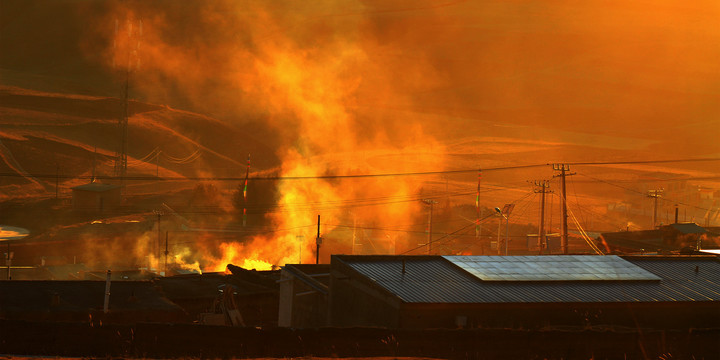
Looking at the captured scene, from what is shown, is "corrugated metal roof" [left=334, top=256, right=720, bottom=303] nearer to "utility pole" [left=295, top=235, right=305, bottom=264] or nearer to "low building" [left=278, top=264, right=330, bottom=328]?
"low building" [left=278, top=264, right=330, bottom=328]

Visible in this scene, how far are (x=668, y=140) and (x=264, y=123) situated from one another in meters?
82.3

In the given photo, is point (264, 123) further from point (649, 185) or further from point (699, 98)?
point (699, 98)

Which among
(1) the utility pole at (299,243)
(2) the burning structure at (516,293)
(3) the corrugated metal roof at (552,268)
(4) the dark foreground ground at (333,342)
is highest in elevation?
(3) the corrugated metal roof at (552,268)

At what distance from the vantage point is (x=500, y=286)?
66.6 feet

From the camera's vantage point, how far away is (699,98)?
155 m

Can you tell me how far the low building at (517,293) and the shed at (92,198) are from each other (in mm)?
50383

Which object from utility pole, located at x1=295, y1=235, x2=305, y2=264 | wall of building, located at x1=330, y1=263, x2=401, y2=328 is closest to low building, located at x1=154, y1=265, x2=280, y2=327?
wall of building, located at x1=330, y1=263, x2=401, y2=328

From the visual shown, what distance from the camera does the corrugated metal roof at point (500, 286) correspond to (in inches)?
756

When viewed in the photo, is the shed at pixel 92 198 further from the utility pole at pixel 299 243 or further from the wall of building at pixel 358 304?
the wall of building at pixel 358 304

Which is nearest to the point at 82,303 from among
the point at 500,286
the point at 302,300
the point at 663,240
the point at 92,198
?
the point at 302,300

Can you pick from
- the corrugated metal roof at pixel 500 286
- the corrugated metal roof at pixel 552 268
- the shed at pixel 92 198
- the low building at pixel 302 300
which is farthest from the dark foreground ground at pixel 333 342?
the shed at pixel 92 198

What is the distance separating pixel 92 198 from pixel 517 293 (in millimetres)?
56158

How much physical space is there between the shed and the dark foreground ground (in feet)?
181

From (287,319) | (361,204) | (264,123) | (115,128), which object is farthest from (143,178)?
(287,319)
